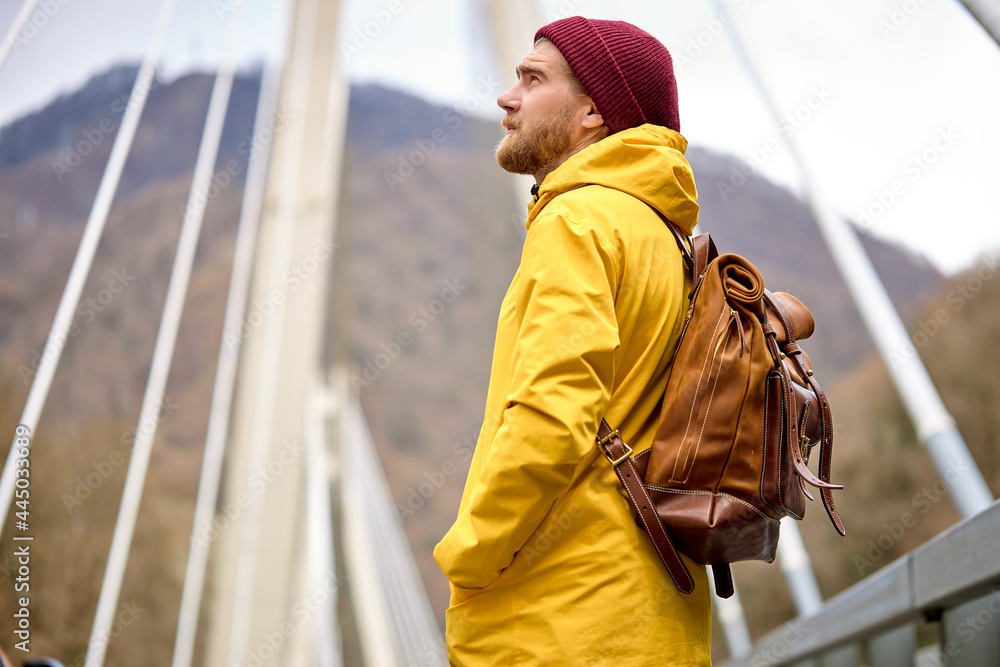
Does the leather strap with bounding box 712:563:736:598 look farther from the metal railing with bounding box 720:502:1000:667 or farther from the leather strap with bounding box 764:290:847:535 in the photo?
the metal railing with bounding box 720:502:1000:667

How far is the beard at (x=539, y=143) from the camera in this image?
1.55 metres

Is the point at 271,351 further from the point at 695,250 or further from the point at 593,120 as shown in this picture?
the point at 695,250

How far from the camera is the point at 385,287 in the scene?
28625 mm

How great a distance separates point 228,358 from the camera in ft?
19.6

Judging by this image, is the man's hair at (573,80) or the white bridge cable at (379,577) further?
the white bridge cable at (379,577)

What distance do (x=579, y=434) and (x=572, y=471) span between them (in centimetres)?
6

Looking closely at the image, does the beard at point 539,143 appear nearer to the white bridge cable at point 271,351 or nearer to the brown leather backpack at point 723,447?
the brown leather backpack at point 723,447

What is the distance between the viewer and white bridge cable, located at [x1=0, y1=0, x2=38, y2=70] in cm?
264

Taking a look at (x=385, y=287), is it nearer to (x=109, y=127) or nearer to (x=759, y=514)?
(x=109, y=127)

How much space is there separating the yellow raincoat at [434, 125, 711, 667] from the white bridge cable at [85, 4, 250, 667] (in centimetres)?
252

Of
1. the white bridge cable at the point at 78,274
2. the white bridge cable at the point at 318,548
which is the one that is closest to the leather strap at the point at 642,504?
the white bridge cable at the point at 78,274

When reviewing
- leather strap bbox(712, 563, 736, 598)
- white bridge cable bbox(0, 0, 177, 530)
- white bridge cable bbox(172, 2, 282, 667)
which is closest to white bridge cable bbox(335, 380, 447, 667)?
white bridge cable bbox(172, 2, 282, 667)

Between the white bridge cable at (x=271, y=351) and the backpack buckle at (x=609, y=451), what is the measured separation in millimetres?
5199

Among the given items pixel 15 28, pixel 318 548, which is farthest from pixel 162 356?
pixel 318 548
